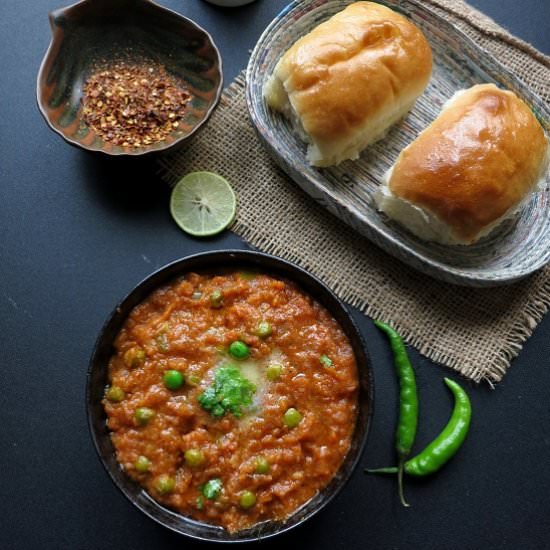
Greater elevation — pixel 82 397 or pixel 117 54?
pixel 117 54

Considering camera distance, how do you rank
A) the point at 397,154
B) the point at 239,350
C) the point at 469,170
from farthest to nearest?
the point at 397,154, the point at 469,170, the point at 239,350

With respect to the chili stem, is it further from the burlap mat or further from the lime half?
the lime half

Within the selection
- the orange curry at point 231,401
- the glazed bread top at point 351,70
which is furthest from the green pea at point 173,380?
the glazed bread top at point 351,70

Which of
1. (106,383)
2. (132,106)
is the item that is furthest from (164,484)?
(132,106)

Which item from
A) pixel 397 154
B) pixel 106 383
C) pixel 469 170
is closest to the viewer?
pixel 106 383

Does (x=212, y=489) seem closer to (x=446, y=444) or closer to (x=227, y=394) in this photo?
(x=227, y=394)

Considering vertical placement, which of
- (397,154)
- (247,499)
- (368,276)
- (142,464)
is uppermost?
(397,154)

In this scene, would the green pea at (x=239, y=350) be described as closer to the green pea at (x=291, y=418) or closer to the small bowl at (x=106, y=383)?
the green pea at (x=291, y=418)
